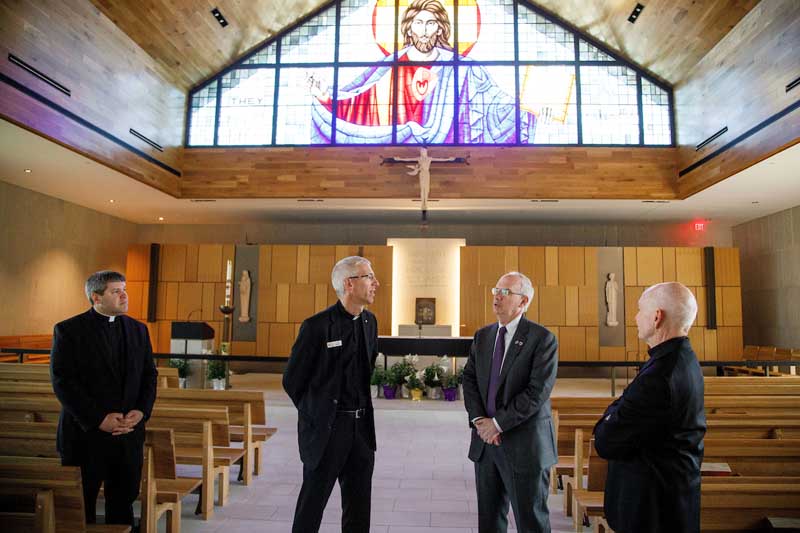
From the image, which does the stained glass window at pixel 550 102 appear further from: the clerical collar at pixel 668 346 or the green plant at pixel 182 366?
the clerical collar at pixel 668 346

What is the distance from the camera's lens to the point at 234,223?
13844 mm

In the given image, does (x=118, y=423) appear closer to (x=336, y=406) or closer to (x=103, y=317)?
(x=103, y=317)

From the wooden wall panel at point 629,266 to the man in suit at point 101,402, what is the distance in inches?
447

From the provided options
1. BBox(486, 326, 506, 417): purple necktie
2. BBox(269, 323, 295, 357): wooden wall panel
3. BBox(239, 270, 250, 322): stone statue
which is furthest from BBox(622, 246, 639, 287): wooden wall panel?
BBox(486, 326, 506, 417): purple necktie

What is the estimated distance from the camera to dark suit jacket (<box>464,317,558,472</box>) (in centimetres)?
236

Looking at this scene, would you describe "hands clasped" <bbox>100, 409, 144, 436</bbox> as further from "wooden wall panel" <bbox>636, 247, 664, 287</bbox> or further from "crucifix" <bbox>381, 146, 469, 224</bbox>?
"wooden wall panel" <bbox>636, 247, 664, 287</bbox>

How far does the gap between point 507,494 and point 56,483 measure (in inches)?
73.2

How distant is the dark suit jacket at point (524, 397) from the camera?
7.73 feet

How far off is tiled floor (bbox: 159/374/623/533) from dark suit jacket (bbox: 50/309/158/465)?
95 cm

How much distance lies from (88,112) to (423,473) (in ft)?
23.8

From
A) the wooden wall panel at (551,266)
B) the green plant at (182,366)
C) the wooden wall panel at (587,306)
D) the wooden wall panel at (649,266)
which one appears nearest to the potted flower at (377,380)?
the green plant at (182,366)

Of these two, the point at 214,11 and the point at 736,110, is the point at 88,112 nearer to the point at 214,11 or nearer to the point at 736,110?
the point at 214,11

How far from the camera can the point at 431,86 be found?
10.9 metres

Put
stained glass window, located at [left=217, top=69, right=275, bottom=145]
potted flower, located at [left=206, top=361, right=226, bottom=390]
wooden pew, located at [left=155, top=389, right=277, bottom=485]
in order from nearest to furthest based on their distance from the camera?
1. wooden pew, located at [left=155, top=389, right=277, bottom=485]
2. potted flower, located at [left=206, top=361, right=226, bottom=390]
3. stained glass window, located at [left=217, top=69, right=275, bottom=145]
